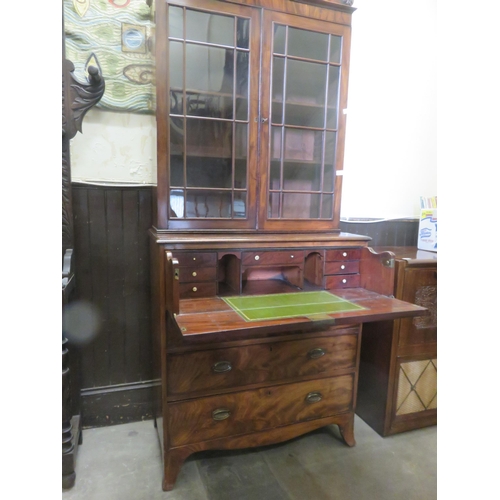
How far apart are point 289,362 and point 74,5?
195 cm

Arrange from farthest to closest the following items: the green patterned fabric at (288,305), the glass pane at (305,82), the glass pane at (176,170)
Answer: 1. the glass pane at (305,82)
2. the glass pane at (176,170)
3. the green patterned fabric at (288,305)

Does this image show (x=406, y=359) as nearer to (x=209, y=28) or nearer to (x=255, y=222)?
(x=255, y=222)

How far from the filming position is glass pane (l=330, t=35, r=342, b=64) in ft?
5.49

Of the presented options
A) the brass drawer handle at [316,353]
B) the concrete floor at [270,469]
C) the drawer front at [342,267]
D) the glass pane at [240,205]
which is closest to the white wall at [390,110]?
the drawer front at [342,267]

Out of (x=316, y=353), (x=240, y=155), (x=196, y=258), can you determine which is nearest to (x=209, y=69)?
(x=240, y=155)

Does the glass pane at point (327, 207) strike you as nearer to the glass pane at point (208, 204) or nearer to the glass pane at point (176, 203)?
the glass pane at point (208, 204)

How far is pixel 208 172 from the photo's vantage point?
5.34 ft

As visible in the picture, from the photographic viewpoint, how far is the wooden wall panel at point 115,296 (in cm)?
179

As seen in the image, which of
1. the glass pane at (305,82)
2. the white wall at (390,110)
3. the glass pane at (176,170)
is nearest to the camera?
the glass pane at (176,170)

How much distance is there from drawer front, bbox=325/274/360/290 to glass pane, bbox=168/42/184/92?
3.69 ft

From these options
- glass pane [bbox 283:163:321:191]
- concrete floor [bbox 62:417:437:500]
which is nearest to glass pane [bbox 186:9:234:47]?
glass pane [bbox 283:163:321:191]

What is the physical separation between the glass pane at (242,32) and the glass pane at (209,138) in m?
0.34

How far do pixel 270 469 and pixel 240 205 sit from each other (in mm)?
1265
